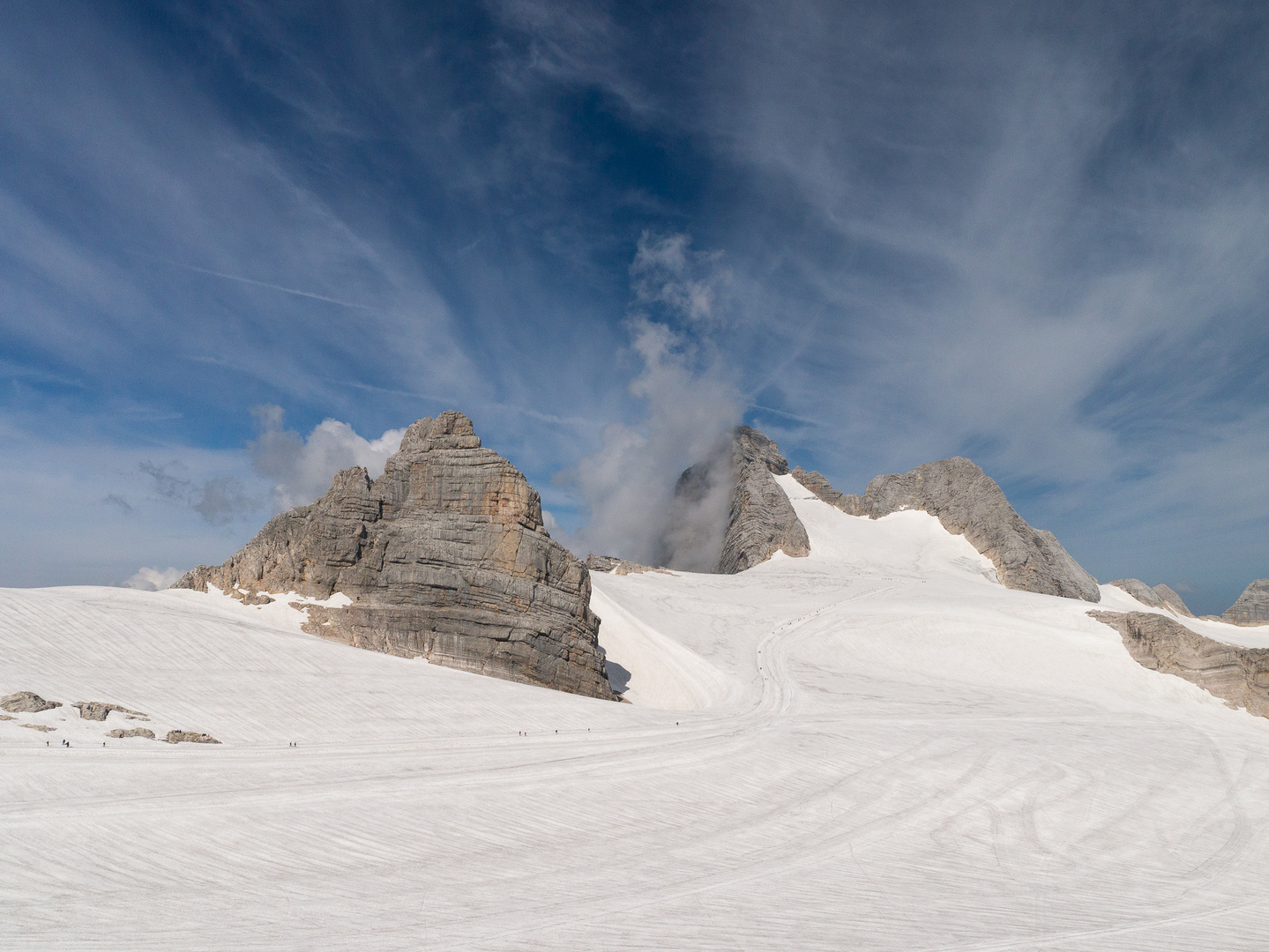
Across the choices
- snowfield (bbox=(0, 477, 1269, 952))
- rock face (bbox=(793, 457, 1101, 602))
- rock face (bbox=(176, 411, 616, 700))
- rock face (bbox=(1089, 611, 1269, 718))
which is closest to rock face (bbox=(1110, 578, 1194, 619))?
rock face (bbox=(793, 457, 1101, 602))

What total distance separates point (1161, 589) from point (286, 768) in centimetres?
8118

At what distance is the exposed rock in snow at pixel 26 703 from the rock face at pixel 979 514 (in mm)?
61772

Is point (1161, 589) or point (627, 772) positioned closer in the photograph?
point (627, 772)

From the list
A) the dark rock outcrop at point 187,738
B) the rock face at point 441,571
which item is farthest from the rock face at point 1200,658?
the dark rock outcrop at point 187,738

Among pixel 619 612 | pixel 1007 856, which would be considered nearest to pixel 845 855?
pixel 1007 856

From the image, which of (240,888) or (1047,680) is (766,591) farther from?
(240,888)

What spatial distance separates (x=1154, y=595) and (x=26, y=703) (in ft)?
269

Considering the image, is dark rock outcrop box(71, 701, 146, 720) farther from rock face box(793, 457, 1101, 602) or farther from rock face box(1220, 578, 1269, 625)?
rock face box(1220, 578, 1269, 625)

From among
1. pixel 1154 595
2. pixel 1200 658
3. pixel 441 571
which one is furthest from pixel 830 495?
pixel 441 571

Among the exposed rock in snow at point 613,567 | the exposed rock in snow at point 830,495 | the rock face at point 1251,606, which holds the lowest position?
the exposed rock in snow at point 613,567

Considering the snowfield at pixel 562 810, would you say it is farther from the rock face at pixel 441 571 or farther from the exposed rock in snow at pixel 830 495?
the exposed rock in snow at pixel 830 495

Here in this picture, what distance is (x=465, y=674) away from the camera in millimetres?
20047

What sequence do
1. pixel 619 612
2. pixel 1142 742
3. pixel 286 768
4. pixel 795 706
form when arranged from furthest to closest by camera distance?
pixel 619 612, pixel 795 706, pixel 1142 742, pixel 286 768

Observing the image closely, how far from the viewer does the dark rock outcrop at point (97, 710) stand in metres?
12.5
